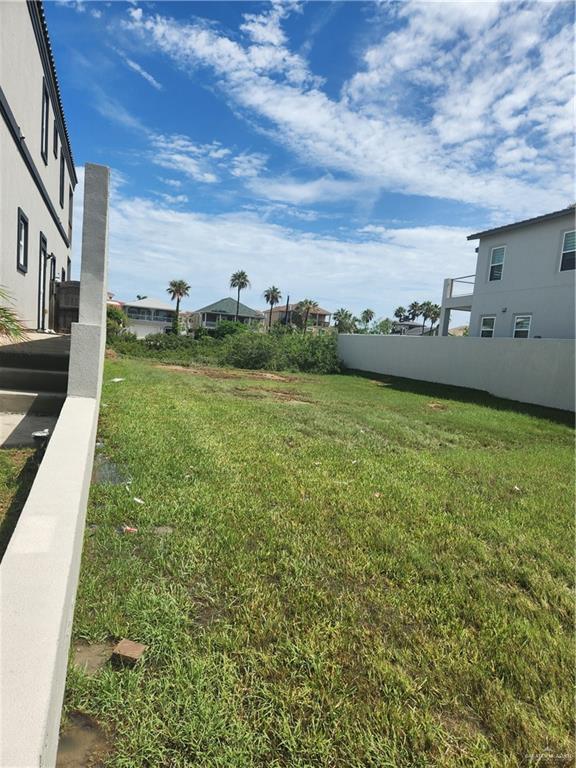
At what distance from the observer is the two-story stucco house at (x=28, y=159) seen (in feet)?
24.7

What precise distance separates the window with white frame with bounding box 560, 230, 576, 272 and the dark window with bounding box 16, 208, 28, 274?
51.1 ft

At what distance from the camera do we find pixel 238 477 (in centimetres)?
397

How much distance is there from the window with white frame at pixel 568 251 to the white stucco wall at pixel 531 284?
15cm

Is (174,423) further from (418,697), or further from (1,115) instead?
(1,115)

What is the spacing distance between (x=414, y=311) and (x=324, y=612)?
7819 centimetres

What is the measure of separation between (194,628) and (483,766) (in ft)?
4.03

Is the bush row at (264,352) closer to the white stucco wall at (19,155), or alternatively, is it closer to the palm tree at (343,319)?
the white stucco wall at (19,155)

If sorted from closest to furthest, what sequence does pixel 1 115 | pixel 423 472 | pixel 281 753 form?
pixel 281 753 → pixel 423 472 → pixel 1 115

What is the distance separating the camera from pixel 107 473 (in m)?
3.79

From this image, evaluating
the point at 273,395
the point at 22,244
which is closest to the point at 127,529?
the point at 273,395

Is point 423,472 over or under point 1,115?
under

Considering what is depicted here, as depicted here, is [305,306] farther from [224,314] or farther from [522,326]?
[522,326]

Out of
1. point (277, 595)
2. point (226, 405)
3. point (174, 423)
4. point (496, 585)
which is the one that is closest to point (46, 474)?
point (277, 595)

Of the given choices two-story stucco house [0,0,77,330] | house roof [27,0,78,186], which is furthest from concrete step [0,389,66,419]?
house roof [27,0,78,186]
